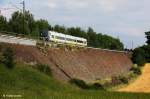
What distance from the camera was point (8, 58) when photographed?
151 ft

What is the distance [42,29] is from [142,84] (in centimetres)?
3898

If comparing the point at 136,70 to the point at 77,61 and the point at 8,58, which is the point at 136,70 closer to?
the point at 77,61

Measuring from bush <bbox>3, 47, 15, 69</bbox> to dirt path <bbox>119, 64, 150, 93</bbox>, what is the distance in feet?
66.0

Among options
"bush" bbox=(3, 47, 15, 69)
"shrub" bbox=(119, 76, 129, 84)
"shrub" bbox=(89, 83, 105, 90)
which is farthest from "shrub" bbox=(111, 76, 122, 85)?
"bush" bbox=(3, 47, 15, 69)

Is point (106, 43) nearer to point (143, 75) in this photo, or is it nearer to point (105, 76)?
point (143, 75)

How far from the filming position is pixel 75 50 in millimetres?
Result: 73188

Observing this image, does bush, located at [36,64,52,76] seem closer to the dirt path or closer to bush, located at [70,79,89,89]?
bush, located at [70,79,89,89]

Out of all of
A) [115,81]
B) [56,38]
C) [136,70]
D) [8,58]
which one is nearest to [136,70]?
[136,70]

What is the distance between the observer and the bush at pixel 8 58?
4525cm

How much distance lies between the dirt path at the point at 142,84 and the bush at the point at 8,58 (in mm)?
20114

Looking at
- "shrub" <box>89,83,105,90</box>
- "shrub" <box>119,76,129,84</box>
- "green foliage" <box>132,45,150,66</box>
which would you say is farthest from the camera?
"green foliage" <box>132,45,150,66</box>

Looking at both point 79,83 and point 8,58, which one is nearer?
point 8,58

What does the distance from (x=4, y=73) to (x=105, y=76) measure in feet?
99.2

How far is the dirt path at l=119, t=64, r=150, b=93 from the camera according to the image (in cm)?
6419
